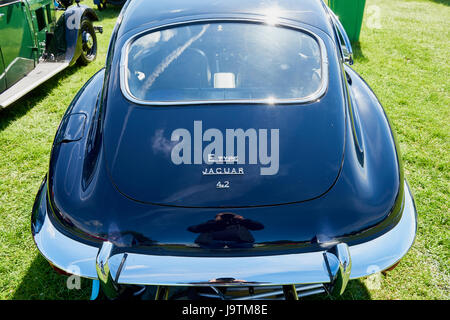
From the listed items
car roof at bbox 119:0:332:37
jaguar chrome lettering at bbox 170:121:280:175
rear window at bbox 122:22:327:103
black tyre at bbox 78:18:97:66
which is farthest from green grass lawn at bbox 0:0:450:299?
car roof at bbox 119:0:332:37

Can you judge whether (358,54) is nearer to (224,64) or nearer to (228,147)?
(224,64)

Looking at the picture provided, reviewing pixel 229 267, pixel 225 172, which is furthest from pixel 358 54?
pixel 229 267

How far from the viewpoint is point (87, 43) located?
5.48m

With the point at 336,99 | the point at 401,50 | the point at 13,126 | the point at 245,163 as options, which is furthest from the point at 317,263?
the point at 401,50

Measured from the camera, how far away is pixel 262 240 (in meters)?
1.72

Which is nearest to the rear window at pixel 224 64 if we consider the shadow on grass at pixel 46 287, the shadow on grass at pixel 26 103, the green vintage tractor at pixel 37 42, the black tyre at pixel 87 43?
the shadow on grass at pixel 46 287

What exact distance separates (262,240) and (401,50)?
5.76m

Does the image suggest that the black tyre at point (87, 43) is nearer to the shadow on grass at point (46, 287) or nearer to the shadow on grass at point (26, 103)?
the shadow on grass at point (26, 103)

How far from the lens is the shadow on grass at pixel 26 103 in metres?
4.20

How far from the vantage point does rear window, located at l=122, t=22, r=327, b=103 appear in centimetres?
217

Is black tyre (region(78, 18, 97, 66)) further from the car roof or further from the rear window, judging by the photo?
the rear window

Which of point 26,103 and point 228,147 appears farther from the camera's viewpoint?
point 26,103

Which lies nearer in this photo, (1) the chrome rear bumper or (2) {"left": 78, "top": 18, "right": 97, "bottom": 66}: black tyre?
(1) the chrome rear bumper

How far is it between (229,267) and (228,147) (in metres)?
0.62
